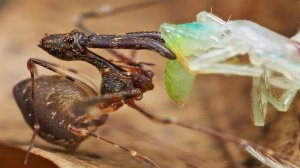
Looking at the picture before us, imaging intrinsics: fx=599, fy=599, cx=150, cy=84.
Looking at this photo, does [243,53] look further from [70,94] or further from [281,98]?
[70,94]

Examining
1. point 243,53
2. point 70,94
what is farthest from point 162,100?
point 243,53

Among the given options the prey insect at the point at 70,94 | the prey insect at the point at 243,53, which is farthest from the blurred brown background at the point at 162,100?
the prey insect at the point at 243,53

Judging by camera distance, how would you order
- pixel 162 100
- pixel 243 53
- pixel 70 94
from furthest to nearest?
pixel 162 100 → pixel 70 94 → pixel 243 53

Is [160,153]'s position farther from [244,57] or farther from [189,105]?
[244,57]

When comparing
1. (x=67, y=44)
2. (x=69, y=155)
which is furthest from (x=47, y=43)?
(x=69, y=155)

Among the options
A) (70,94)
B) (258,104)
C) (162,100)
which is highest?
(70,94)

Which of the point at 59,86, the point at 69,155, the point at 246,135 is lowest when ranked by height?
the point at 246,135
